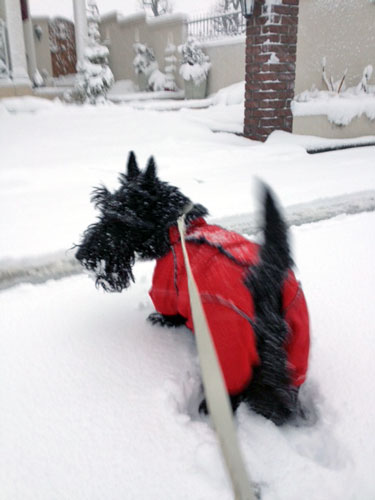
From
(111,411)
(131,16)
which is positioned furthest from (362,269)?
(131,16)

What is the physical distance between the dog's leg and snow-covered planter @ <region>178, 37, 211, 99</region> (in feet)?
45.8

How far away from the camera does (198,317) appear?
86 cm

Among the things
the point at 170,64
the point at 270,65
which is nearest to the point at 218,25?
the point at 170,64

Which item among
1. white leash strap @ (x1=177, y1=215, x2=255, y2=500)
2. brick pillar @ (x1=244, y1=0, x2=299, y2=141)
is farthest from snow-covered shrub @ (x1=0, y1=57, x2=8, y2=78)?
white leash strap @ (x1=177, y1=215, x2=255, y2=500)

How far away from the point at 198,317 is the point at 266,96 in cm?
564

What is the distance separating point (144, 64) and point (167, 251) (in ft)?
58.8

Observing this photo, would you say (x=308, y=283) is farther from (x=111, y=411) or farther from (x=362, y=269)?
(x=111, y=411)

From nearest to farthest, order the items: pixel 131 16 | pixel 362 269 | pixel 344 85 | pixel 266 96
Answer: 1. pixel 362 269
2. pixel 266 96
3. pixel 344 85
4. pixel 131 16

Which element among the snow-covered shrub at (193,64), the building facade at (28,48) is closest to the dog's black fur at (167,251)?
the building facade at (28,48)

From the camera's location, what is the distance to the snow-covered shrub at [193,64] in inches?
562

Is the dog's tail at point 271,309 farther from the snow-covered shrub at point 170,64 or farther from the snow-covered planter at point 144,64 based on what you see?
the snow-covered planter at point 144,64

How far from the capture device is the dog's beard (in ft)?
5.03

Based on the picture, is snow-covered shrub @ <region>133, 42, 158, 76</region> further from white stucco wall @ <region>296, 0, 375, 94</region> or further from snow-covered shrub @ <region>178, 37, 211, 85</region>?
white stucco wall @ <region>296, 0, 375, 94</region>

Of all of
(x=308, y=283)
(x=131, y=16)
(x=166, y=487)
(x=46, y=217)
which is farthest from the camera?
(x=131, y=16)
